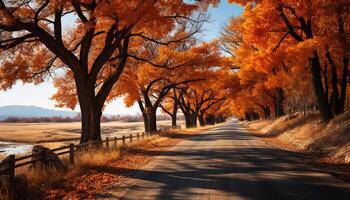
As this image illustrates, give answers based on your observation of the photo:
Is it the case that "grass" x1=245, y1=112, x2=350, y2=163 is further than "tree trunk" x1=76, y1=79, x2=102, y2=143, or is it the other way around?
"tree trunk" x1=76, y1=79, x2=102, y2=143

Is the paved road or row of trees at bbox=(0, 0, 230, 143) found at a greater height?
row of trees at bbox=(0, 0, 230, 143)

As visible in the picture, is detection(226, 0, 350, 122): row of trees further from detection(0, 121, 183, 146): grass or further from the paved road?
detection(0, 121, 183, 146): grass

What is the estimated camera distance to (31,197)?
9.77 meters

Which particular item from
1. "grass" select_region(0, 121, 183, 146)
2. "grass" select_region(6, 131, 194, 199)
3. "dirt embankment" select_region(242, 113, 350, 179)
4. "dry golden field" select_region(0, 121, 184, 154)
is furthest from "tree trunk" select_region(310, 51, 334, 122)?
"grass" select_region(0, 121, 183, 146)

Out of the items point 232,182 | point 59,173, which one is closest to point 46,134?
point 59,173

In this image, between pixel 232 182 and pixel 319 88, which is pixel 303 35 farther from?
pixel 232 182

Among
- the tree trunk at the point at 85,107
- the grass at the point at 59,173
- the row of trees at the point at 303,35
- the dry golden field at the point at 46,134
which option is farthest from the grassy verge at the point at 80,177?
the dry golden field at the point at 46,134

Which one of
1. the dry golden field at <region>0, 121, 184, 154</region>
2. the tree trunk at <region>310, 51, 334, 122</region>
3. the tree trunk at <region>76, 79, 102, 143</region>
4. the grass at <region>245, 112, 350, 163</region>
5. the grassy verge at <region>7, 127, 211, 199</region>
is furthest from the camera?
the dry golden field at <region>0, 121, 184, 154</region>

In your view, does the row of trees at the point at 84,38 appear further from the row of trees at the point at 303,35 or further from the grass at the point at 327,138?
the grass at the point at 327,138

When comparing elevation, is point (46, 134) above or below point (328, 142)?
above

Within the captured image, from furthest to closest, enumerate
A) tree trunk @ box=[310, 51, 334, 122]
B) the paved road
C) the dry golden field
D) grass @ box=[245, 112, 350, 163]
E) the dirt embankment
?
1. the dry golden field
2. tree trunk @ box=[310, 51, 334, 122]
3. grass @ box=[245, 112, 350, 163]
4. the dirt embankment
5. the paved road

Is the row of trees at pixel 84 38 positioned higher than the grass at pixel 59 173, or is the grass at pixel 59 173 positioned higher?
the row of trees at pixel 84 38

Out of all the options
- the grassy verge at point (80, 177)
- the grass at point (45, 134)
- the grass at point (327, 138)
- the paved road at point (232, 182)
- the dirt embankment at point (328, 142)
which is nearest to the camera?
the paved road at point (232, 182)

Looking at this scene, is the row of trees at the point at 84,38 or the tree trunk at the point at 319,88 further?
the tree trunk at the point at 319,88
